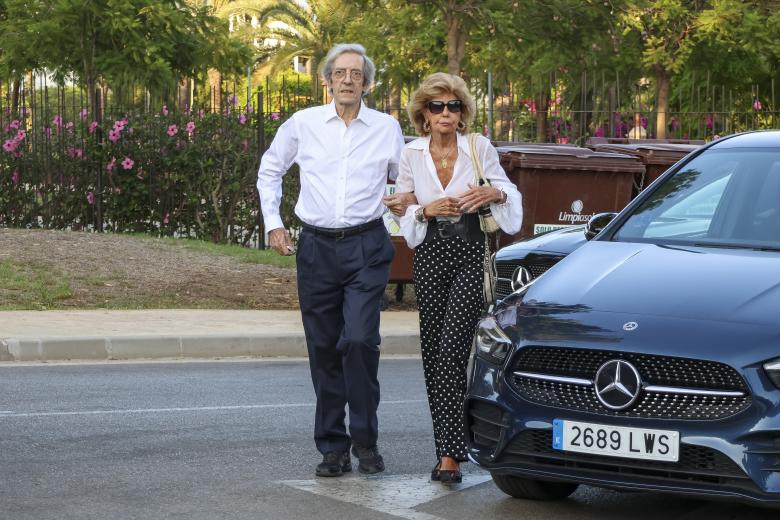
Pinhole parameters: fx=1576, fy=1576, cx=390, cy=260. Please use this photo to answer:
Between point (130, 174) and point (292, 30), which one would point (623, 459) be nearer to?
point (130, 174)

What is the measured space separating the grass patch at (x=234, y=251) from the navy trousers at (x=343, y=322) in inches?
383

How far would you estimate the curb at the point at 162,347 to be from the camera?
11.5 m

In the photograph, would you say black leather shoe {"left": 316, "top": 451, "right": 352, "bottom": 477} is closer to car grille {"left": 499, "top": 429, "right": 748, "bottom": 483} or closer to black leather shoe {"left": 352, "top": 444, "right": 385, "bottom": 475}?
black leather shoe {"left": 352, "top": 444, "right": 385, "bottom": 475}

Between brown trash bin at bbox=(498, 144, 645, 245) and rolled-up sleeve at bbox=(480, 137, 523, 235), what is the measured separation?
6496 mm

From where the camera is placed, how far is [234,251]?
57.0 feet

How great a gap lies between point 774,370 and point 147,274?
1081 centimetres

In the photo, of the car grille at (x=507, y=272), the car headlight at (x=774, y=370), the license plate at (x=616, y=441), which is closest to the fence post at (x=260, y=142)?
the car grille at (x=507, y=272)

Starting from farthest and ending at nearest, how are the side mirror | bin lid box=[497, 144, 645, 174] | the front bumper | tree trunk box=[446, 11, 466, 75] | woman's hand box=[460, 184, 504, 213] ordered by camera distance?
tree trunk box=[446, 11, 466, 75] < bin lid box=[497, 144, 645, 174] < the side mirror < woman's hand box=[460, 184, 504, 213] < the front bumper

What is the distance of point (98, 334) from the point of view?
11984mm

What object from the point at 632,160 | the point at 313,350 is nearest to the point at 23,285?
the point at 632,160

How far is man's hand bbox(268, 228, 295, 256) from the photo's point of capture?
22.3 feet

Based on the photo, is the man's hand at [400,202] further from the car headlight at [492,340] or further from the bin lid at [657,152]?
the bin lid at [657,152]

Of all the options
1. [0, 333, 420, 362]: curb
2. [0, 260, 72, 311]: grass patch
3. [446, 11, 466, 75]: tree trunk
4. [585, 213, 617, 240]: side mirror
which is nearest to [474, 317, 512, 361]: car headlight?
[585, 213, 617, 240]: side mirror

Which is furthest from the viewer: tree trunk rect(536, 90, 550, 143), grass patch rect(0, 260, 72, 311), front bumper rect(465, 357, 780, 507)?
tree trunk rect(536, 90, 550, 143)
